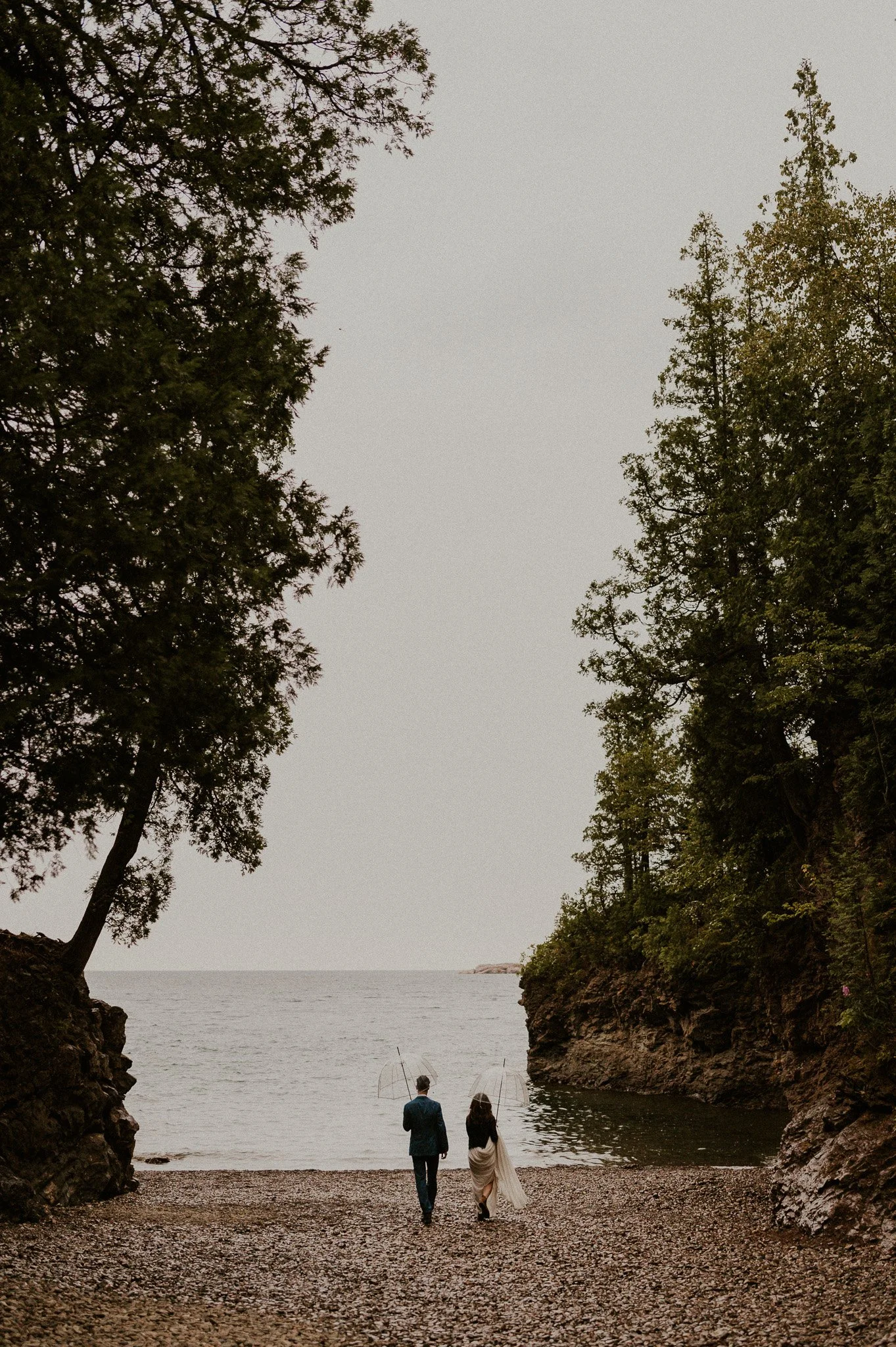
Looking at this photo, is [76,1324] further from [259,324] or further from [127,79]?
[127,79]

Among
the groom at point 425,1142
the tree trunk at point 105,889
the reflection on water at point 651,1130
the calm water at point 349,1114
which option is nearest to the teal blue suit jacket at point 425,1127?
the groom at point 425,1142

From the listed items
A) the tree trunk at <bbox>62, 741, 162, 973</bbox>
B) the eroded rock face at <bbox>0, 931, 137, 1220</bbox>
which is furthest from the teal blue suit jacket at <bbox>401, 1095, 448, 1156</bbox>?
the tree trunk at <bbox>62, 741, 162, 973</bbox>

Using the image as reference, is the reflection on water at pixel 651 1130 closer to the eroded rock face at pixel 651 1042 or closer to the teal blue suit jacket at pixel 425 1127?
the eroded rock face at pixel 651 1042

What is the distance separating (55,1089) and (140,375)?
41.0 ft

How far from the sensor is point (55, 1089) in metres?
15.7

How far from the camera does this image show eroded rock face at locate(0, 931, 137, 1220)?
48.7ft

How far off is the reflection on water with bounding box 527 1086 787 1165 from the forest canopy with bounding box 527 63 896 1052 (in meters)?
8.06

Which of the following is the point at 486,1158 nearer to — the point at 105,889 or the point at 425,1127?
the point at 425,1127

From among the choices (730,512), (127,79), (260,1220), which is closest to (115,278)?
(127,79)

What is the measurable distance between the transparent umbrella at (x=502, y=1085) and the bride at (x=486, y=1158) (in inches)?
6.3

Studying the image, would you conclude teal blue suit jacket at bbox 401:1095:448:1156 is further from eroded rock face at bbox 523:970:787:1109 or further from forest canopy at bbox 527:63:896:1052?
eroded rock face at bbox 523:970:787:1109

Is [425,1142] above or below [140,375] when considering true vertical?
below

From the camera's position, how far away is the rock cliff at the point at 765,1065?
12.4m

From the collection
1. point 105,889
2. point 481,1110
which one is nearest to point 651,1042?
point 481,1110
